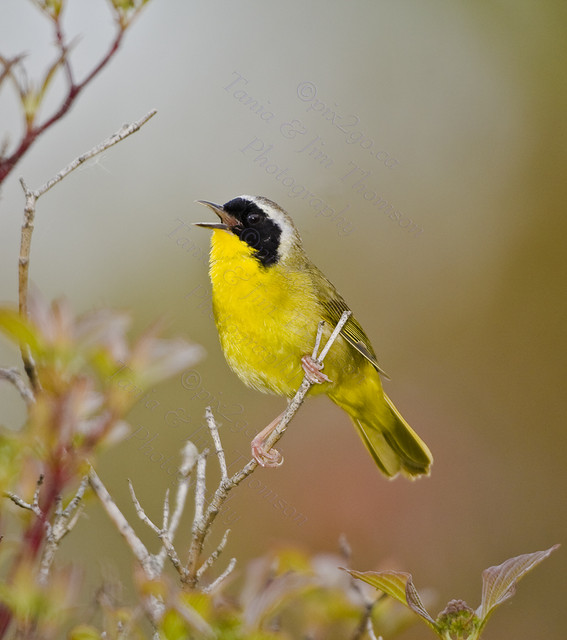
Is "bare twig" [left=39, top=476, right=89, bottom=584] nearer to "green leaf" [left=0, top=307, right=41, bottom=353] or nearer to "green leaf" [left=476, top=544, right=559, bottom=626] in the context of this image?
"green leaf" [left=0, top=307, right=41, bottom=353]

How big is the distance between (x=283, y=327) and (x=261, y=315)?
0.23 feet

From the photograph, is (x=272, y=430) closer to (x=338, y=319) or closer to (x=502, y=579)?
(x=338, y=319)

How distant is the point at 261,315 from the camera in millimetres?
2092

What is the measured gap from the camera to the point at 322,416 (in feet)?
8.24

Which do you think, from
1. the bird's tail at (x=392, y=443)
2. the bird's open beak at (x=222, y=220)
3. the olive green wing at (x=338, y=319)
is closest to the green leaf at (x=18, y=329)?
the bird's open beak at (x=222, y=220)

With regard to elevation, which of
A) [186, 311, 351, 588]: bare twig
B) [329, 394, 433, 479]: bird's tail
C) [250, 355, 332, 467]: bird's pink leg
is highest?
[186, 311, 351, 588]: bare twig

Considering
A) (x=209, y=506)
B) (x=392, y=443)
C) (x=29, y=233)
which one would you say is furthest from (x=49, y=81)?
(x=392, y=443)

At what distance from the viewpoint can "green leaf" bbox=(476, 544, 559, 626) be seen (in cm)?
68

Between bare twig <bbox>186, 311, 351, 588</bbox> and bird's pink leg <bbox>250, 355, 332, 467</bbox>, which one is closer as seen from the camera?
bare twig <bbox>186, 311, 351, 588</bbox>

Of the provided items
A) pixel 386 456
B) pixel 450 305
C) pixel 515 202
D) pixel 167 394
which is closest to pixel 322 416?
pixel 386 456

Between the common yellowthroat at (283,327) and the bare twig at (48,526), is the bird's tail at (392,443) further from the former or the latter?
the bare twig at (48,526)

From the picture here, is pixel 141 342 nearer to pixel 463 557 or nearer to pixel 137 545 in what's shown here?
pixel 137 545

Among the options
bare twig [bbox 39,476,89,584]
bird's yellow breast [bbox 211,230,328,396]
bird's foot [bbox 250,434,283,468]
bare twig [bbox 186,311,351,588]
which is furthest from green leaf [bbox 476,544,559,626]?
bird's yellow breast [bbox 211,230,328,396]

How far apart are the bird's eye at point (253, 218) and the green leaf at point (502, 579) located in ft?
5.56
